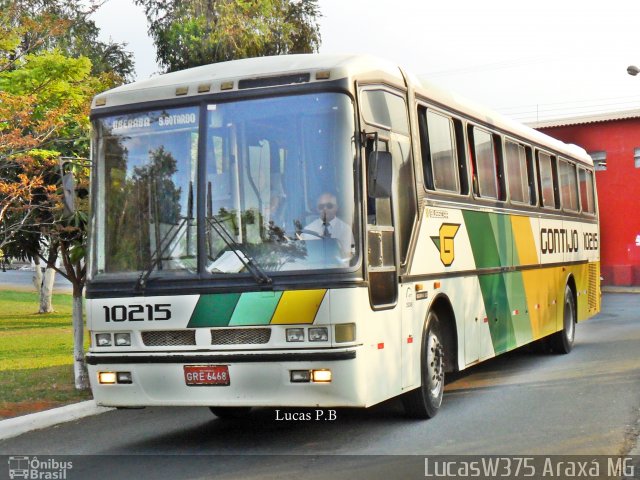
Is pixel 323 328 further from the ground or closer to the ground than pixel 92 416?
further from the ground

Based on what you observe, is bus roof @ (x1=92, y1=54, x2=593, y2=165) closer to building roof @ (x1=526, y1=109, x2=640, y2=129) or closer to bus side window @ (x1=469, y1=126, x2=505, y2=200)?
bus side window @ (x1=469, y1=126, x2=505, y2=200)

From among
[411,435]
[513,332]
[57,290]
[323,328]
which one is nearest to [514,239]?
[513,332]

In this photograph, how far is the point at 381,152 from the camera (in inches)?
334

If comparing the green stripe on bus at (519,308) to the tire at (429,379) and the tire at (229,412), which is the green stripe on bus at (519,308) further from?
the tire at (229,412)

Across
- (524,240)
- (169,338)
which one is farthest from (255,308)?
(524,240)

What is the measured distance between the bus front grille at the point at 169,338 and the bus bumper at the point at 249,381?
0.30ft

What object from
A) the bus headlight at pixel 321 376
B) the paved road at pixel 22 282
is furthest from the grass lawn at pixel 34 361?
the paved road at pixel 22 282

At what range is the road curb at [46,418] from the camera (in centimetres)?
998

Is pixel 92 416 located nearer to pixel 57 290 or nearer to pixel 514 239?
pixel 514 239

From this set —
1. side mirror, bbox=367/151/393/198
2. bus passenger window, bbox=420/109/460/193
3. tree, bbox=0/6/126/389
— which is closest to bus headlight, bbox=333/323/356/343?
side mirror, bbox=367/151/393/198

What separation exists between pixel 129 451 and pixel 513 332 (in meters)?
5.89

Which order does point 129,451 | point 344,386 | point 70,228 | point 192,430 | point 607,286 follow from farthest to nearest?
1. point 607,286
2. point 70,228
3. point 192,430
4. point 129,451
5. point 344,386

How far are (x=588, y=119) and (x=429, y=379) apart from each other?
42129 mm

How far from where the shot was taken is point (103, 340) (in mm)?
8836
